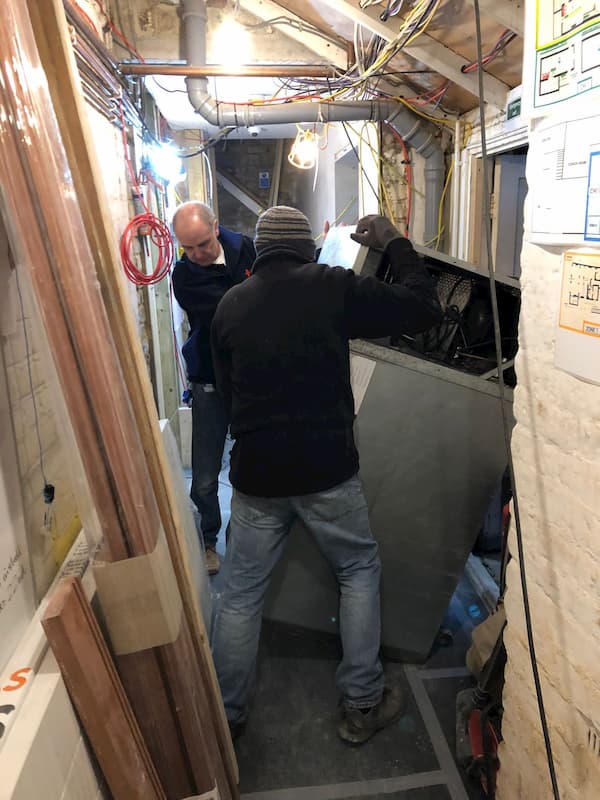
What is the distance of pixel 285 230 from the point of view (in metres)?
1.56

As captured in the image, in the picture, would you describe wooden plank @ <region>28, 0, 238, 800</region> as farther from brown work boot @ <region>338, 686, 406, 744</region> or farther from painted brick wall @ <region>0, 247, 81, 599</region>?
brown work boot @ <region>338, 686, 406, 744</region>

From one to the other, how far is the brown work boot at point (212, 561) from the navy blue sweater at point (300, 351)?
Answer: 1060 millimetres

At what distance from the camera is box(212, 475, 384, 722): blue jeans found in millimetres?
1649

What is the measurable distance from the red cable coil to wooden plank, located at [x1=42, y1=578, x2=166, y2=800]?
1.74 meters

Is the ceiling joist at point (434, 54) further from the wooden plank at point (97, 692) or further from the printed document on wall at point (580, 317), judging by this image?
the wooden plank at point (97, 692)

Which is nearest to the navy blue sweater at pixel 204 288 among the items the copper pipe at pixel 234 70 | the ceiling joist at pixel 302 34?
the copper pipe at pixel 234 70

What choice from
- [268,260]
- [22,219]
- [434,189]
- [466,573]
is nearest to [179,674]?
[22,219]

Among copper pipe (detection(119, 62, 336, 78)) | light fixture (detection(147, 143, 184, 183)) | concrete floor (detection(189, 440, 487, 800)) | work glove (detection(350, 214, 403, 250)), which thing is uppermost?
copper pipe (detection(119, 62, 336, 78))

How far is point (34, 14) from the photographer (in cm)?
94

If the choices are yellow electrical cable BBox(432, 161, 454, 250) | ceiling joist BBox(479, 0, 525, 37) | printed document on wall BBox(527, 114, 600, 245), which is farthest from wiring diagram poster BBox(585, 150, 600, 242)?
yellow electrical cable BBox(432, 161, 454, 250)

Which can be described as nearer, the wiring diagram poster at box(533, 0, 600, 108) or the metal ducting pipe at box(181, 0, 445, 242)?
the wiring diagram poster at box(533, 0, 600, 108)

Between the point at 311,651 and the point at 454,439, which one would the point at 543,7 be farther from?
the point at 311,651

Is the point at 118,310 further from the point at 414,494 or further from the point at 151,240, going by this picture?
the point at 151,240

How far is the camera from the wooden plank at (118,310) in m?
0.97
